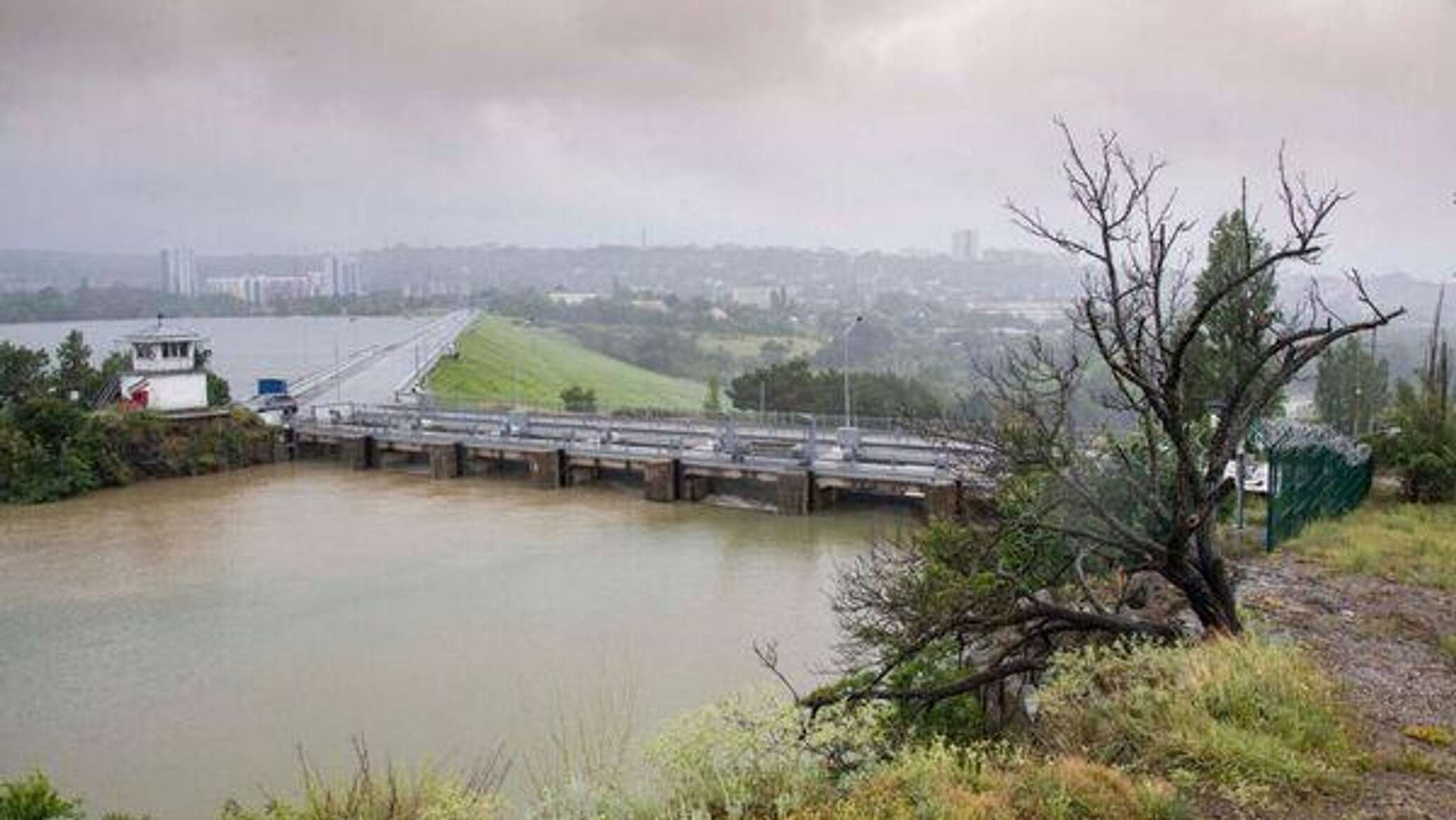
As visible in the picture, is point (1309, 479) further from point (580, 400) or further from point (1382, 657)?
point (580, 400)

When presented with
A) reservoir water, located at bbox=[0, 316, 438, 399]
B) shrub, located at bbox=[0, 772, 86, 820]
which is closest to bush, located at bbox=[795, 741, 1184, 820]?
shrub, located at bbox=[0, 772, 86, 820]

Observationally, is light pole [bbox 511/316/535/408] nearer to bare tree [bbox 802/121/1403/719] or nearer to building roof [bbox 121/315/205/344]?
building roof [bbox 121/315/205/344]

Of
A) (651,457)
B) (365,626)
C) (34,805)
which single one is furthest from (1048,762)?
(651,457)

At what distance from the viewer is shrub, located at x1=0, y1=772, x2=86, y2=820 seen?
8320 mm

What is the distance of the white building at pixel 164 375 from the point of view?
43.4 meters

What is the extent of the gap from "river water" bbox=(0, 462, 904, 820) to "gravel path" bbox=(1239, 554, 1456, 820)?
6657 millimetres

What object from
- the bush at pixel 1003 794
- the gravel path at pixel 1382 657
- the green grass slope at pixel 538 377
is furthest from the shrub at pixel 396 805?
the green grass slope at pixel 538 377

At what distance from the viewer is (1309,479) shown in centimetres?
1728

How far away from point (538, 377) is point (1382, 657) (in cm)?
7085

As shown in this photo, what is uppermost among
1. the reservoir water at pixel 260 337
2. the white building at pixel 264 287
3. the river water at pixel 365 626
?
the white building at pixel 264 287

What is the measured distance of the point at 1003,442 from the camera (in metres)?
11.9

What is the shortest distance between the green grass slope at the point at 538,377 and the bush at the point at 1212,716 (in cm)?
4817

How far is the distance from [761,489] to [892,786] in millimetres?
27727

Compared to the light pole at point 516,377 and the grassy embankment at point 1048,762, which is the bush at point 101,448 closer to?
the light pole at point 516,377
